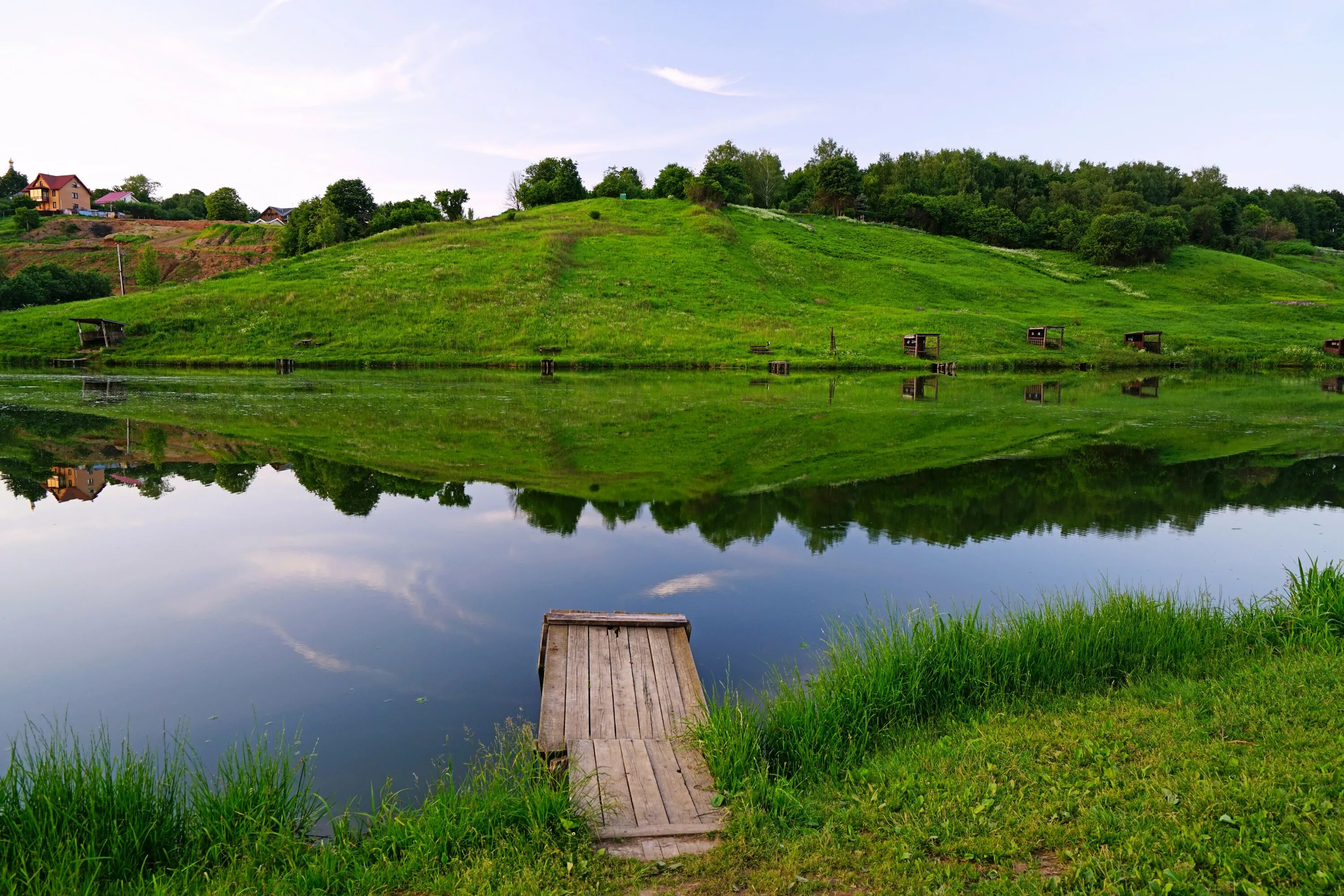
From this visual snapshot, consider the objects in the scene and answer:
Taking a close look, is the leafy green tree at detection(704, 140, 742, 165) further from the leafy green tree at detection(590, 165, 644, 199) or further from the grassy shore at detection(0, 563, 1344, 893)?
the grassy shore at detection(0, 563, 1344, 893)

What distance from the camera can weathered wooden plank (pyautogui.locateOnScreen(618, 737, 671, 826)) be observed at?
20.5 ft

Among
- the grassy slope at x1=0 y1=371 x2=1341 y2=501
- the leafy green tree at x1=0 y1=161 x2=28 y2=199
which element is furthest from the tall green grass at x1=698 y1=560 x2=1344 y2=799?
the leafy green tree at x1=0 y1=161 x2=28 y2=199

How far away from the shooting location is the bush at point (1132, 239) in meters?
96.5

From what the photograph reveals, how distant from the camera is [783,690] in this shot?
813 cm

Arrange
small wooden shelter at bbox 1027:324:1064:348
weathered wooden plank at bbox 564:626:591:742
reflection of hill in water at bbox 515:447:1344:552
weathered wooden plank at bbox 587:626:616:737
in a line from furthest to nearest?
small wooden shelter at bbox 1027:324:1064:348 < reflection of hill in water at bbox 515:447:1344:552 < weathered wooden plank at bbox 587:626:616:737 < weathered wooden plank at bbox 564:626:591:742

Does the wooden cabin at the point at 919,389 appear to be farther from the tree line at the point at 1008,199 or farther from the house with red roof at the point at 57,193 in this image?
the house with red roof at the point at 57,193

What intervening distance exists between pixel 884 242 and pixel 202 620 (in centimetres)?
9891

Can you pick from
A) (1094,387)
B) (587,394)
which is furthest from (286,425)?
(1094,387)

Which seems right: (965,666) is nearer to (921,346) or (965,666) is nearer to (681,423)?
(681,423)

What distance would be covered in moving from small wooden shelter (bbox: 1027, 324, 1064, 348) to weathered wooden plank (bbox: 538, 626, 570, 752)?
196 ft

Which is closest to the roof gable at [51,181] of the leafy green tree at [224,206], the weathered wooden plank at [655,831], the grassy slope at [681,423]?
the leafy green tree at [224,206]

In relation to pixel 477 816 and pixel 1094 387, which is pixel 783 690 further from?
pixel 1094 387

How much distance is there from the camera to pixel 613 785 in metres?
6.71

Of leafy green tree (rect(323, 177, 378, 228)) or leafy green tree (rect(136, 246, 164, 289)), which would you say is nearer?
leafy green tree (rect(136, 246, 164, 289))
